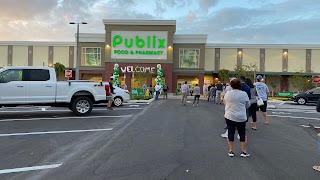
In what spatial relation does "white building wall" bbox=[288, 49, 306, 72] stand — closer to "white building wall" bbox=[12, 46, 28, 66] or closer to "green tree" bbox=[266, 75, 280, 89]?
"green tree" bbox=[266, 75, 280, 89]

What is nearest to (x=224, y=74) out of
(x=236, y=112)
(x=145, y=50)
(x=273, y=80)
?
(x=273, y=80)

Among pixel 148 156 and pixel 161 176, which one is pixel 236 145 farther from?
pixel 161 176

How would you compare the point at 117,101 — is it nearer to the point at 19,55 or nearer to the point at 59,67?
the point at 59,67

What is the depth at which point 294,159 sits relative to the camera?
634 cm

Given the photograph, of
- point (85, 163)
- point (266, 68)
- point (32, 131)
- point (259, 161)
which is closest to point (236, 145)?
point (259, 161)

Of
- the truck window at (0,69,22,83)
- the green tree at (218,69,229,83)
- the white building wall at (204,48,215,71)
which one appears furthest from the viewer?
the white building wall at (204,48,215,71)

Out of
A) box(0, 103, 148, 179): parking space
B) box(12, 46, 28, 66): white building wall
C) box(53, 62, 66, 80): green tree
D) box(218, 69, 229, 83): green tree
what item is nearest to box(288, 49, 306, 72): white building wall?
box(218, 69, 229, 83): green tree

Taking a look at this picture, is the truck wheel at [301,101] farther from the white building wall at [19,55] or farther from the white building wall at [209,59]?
the white building wall at [19,55]

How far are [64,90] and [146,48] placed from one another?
36.3 m

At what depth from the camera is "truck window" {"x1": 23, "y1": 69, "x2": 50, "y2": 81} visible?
→ 492 inches

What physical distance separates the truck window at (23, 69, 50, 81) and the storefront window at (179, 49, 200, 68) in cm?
3871

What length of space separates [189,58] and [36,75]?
3912 centimetres

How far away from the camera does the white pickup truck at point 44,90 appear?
12.2 meters

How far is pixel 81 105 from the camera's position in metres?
13.4
